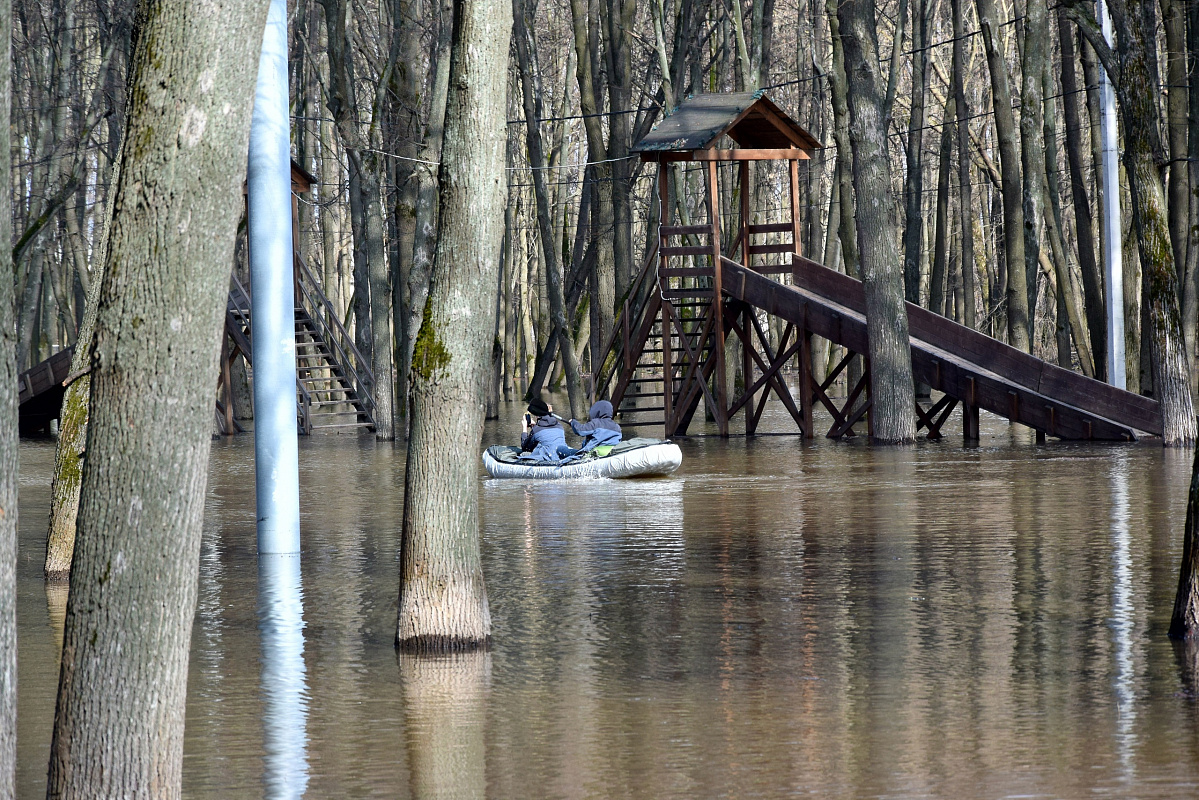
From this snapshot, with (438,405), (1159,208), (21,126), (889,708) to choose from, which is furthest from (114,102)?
(889,708)

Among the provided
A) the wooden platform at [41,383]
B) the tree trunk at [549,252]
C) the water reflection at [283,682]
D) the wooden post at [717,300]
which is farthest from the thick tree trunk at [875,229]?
the wooden platform at [41,383]

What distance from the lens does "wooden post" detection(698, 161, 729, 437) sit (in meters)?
26.1

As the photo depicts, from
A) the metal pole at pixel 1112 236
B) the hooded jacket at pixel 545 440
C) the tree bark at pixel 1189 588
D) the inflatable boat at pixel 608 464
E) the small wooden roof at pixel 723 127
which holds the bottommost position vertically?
the tree bark at pixel 1189 588

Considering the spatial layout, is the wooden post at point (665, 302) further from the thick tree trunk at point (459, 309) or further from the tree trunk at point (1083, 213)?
the thick tree trunk at point (459, 309)

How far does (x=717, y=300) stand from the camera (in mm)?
26984

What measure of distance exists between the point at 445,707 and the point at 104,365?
2.82 metres

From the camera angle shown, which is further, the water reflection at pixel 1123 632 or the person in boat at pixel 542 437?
the person in boat at pixel 542 437

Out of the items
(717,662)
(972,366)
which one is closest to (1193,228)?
(972,366)

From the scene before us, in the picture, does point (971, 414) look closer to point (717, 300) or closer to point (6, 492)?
point (717, 300)

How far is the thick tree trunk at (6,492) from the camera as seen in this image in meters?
4.41

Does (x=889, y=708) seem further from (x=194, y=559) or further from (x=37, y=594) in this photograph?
(x=37, y=594)

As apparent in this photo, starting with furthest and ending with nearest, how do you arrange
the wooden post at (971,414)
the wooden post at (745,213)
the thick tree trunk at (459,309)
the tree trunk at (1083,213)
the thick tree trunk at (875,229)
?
1. the wooden post at (745,213)
2. the tree trunk at (1083,213)
3. the wooden post at (971,414)
4. the thick tree trunk at (875,229)
5. the thick tree trunk at (459,309)

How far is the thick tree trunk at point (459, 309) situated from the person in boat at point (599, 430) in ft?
38.3

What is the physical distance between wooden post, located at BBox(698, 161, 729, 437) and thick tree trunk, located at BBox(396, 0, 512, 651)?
59.1 feet
